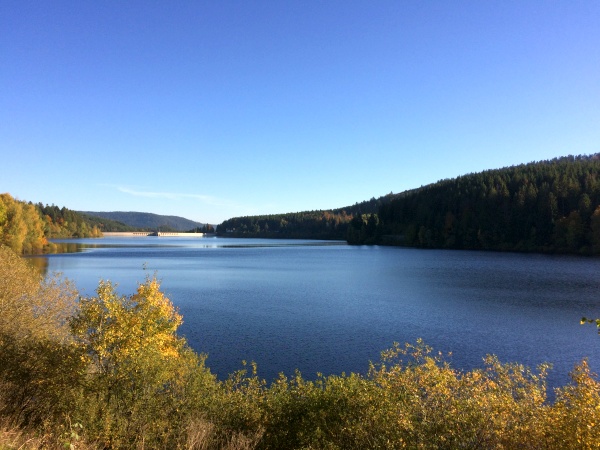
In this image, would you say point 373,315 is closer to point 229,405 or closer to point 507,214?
point 229,405

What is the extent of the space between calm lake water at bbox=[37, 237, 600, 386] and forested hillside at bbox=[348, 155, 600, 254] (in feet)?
149

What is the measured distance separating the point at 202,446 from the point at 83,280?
159ft

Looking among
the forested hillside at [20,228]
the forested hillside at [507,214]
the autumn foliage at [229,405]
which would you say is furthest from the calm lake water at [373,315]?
the forested hillside at [507,214]

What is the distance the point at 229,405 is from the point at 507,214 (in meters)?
126

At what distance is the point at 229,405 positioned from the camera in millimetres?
12180

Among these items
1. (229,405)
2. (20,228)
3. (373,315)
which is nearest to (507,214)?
(373,315)

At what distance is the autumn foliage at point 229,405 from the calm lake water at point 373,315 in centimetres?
739

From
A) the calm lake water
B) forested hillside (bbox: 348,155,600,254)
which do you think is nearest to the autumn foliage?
the calm lake water

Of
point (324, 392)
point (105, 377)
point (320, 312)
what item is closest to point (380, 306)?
point (320, 312)

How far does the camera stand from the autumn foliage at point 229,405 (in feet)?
28.8

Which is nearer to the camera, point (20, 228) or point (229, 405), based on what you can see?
point (229, 405)

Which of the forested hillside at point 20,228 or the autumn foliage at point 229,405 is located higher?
the forested hillside at point 20,228

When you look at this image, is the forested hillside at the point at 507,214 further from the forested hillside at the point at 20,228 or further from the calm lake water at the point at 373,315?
the forested hillside at the point at 20,228

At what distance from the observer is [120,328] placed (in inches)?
490
